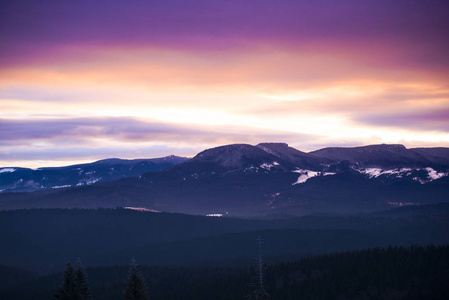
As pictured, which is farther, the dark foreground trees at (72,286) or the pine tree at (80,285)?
the pine tree at (80,285)

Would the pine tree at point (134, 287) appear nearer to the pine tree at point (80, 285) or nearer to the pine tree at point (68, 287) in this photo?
the pine tree at point (80, 285)

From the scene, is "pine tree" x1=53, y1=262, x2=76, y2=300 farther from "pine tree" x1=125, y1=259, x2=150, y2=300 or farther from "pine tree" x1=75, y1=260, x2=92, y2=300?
"pine tree" x1=125, y1=259, x2=150, y2=300

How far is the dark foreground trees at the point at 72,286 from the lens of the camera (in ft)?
299

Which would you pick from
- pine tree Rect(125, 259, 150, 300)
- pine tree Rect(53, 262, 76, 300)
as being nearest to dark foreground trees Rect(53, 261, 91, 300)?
pine tree Rect(53, 262, 76, 300)

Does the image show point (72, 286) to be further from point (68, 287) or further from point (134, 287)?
point (134, 287)

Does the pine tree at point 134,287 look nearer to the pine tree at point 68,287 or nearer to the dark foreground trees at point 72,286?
the dark foreground trees at point 72,286

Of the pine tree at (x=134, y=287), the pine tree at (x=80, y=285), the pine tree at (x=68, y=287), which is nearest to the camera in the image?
the pine tree at (x=134, y=287)

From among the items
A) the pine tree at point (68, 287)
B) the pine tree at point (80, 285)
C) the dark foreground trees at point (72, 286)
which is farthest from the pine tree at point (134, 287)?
the pine tree at point (68, 287)

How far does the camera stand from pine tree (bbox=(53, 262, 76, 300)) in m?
90.9

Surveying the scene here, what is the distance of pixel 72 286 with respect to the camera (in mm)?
91688

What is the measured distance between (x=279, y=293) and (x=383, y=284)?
3237 cm

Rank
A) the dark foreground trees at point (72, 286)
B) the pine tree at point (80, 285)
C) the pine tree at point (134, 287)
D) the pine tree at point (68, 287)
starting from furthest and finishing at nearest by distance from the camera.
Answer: the pine tree at point (80, 285), the dark foreground trees at point (72, 286), the pine tree at point (68, 287), the pine tree at point (134, 287)

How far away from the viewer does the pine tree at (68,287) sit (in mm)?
90938

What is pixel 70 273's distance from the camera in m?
91.1
